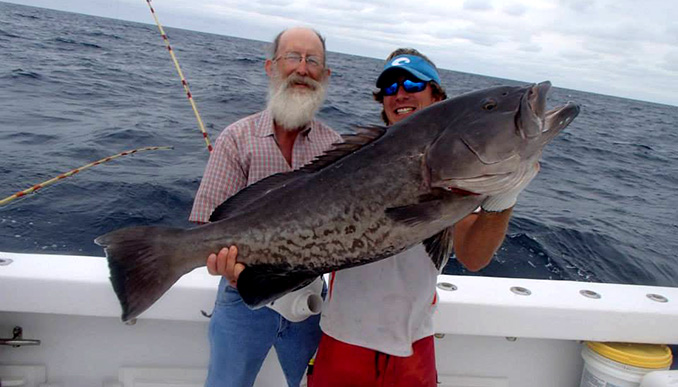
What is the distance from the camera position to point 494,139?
1.96 meters

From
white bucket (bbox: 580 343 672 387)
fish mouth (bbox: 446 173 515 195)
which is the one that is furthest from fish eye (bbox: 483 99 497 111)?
white bucket (bbox: 580 343 672 387)

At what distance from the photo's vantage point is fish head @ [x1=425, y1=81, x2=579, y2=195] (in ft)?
6.32

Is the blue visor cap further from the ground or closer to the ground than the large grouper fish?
further from the ground

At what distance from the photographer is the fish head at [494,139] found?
1927 mm

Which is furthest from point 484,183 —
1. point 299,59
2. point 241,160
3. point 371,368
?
point 299,59

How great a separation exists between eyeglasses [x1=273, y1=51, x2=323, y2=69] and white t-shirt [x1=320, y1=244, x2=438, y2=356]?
1.30 metres

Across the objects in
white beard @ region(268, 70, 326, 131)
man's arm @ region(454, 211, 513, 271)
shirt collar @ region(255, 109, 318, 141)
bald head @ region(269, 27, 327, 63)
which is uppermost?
bald head @ region(269, 27, 327, 63)

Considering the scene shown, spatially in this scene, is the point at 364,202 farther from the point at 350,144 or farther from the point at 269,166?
the point at 269,166

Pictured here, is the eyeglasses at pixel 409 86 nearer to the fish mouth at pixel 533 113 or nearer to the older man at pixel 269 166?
the older man at pixel 269 166

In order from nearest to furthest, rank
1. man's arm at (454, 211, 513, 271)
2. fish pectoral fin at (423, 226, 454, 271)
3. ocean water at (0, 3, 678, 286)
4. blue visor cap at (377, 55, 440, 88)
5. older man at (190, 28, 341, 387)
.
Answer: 1. fish pectoral fin at (423, 226, 454, 271)
2. man's arm at (454, 211, 513, 271)
3. blue visor cap at (377, 55, 440, 88)
4. older man at (190, 28, 341, 387)
5. ocean water at (0, 3, 678, 286)

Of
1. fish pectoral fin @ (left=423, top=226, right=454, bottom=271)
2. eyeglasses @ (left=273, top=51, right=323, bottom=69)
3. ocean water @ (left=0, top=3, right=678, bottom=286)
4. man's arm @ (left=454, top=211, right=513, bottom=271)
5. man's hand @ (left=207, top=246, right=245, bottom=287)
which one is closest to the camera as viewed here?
fish pectoral fin @ (left=423, top=226, right=454, bottom=271)

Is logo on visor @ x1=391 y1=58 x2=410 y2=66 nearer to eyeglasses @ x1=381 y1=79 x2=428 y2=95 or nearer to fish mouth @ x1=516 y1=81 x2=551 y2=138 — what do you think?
eyeglasses @ x1=381 y1=79 x2=428 y2=95

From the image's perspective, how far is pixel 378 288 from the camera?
2.51m

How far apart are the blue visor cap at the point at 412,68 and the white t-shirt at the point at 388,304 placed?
2.93 feet
